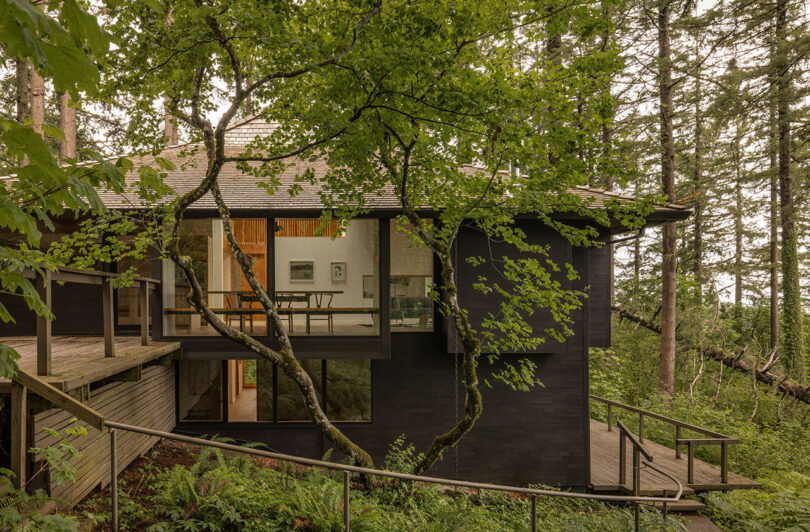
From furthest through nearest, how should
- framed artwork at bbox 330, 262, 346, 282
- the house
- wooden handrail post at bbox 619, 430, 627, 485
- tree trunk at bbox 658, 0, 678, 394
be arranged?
tree trunk at bbox 658, 0, 678, 394 < framed artwork at bbox 330, 262, 346, 282 < the house < wooden handrail post at bbox 619, 430, 627, 485

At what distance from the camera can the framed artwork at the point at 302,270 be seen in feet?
34.3

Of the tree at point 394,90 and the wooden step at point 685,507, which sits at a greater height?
the tree at point 394,90

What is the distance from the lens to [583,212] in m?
5.53

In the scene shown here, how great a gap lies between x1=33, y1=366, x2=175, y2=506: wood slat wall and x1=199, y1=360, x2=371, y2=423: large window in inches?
21.1

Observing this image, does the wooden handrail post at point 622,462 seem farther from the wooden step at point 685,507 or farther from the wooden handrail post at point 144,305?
the wooden handrail post at point 144,305

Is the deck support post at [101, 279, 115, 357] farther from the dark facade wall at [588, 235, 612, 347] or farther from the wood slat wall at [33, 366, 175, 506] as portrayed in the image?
the dark facade wall at [588, 235, 612, 347]

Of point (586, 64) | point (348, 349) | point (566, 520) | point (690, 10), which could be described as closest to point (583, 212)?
point (586, 64)

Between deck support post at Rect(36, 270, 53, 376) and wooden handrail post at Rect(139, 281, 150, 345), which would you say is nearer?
deck support post at Rect(36, 270, 53, 376)

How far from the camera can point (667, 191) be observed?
1170 cm

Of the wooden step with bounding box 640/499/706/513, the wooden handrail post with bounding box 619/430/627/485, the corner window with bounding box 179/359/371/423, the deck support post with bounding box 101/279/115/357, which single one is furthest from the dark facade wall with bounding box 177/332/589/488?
the deck support post with bounding box 101/279/115/357

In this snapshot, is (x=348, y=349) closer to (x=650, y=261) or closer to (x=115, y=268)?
(x=115, y=268)

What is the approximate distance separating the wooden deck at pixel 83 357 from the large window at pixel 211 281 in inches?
27.3

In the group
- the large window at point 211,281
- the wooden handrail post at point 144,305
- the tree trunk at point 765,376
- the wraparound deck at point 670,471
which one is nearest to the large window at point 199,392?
the large window at point 211,281

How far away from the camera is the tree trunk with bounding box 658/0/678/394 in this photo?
466 inches
